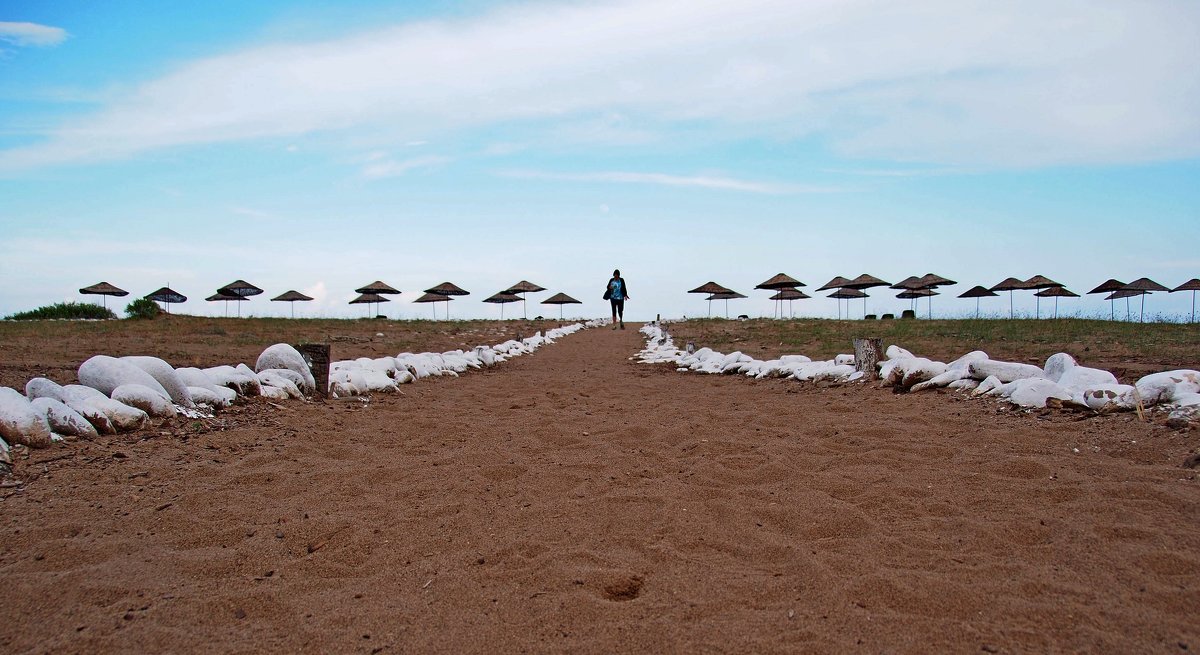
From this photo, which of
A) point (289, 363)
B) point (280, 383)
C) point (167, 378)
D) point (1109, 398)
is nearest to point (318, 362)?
point (289, 363)

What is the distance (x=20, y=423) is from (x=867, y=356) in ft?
22.4

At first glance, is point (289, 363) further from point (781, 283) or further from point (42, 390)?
point (781, 283)

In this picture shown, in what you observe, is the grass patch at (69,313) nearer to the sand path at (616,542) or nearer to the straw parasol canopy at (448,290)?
the straw parasol canopy at (448,290)

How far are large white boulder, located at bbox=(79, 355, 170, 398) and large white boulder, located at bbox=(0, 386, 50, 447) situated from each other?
0.77 meters

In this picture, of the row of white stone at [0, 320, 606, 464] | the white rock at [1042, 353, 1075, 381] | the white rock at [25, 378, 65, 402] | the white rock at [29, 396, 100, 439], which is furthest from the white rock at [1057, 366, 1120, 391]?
the white rock at [25, 378, 65, 402]

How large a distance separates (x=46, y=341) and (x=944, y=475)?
13.3m

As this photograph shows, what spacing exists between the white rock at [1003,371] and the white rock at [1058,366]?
0.08 m

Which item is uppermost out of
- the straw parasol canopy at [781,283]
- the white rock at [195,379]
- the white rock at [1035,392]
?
the straw parasol canopy at [781,283]

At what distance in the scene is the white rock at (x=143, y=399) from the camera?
4746 mm

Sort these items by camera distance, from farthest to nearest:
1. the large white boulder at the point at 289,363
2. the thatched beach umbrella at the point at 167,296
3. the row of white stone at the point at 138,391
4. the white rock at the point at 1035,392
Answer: the thatched beach umbrella at the point at 167,296, the large white boulder at the point at 289,363, the white rock at the point at 1035,392, the row of white stone at the point at 138,391

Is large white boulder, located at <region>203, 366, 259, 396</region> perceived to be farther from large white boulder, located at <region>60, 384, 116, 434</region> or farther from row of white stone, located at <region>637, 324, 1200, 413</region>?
row of white stone, located at <region>637, 324, 1200, 413</region>

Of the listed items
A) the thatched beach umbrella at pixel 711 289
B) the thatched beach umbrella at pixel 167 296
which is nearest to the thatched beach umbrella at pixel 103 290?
the thatched beach umbrella at pixel 167 296

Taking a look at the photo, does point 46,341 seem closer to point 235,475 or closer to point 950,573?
point 235,475

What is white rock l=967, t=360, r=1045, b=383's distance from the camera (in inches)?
231
